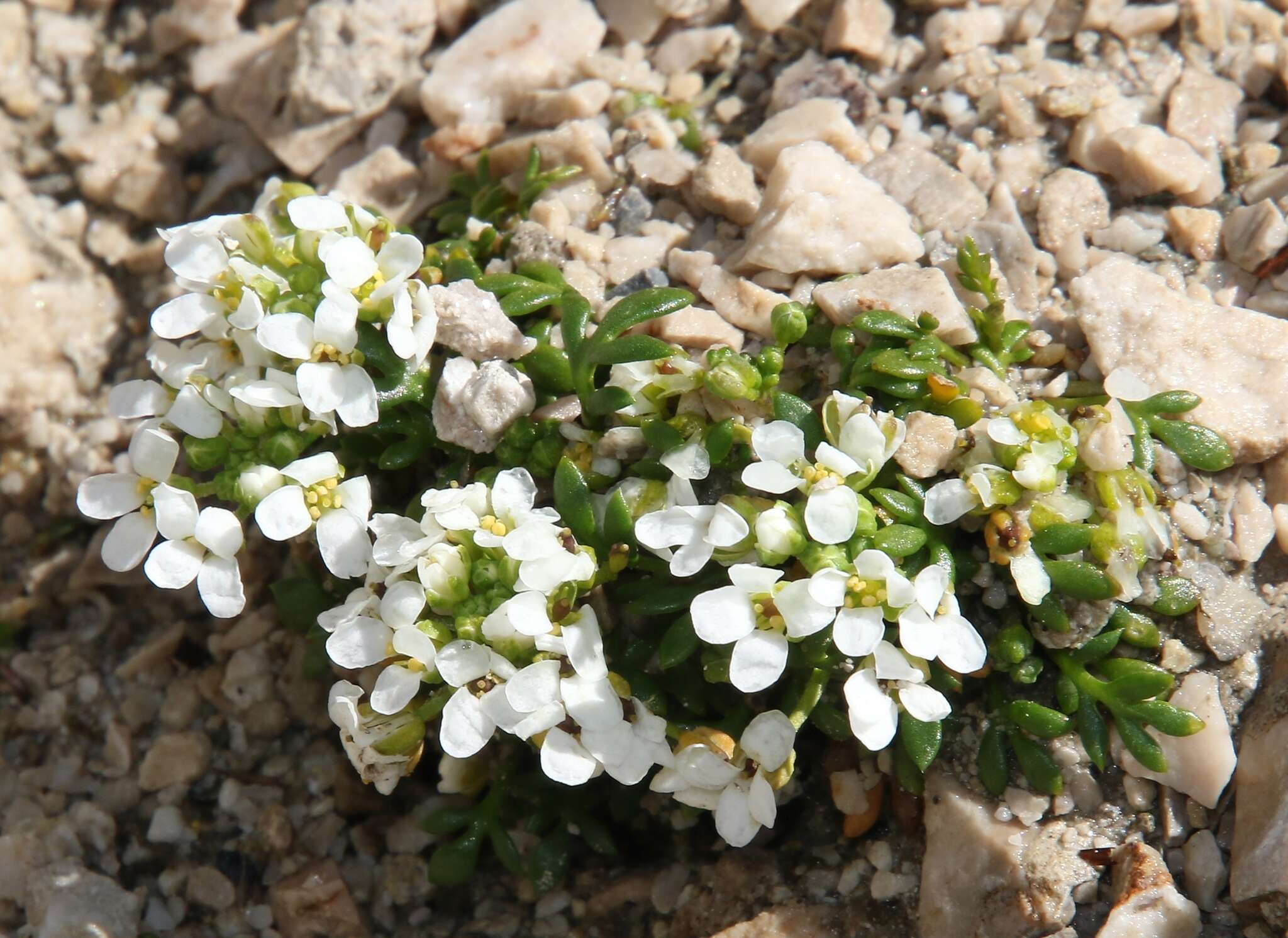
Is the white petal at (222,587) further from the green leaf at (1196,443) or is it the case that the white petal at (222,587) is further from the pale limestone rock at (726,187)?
the green leaf at (1196,443)

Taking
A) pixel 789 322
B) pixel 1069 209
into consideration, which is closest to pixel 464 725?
pixel 789 322

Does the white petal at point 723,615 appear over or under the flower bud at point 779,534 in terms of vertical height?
under

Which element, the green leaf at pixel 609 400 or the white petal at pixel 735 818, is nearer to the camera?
the white petal at pixel 735 818

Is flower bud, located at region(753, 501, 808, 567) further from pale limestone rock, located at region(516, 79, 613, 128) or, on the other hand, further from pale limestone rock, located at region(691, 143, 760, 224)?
pale limestone rock, located at region(516, 79, 613, 128)

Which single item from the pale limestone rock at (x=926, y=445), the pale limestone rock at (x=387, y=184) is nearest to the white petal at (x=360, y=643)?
the pale limestone rock at (x=926, y=445)

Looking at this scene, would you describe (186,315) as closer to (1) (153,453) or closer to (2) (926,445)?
(1) (153,453)

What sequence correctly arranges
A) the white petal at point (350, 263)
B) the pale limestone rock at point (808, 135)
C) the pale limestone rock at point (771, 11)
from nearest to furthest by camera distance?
1. the white petal at point (350, 263)
2. the pale limestone rock at point (808, 135)
3. the pale limestone rock at point (771, 11)

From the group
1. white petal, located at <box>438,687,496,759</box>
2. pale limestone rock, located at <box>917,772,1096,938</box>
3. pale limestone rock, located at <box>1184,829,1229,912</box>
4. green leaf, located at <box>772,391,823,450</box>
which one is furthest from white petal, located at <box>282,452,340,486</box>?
pale limestone rock, located at <box>1184,829,1229,912</box>
